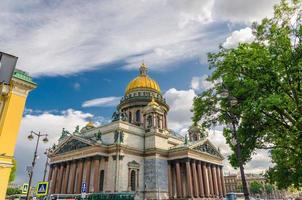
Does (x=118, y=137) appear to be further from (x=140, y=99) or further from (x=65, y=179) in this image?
(x=140, y=99)

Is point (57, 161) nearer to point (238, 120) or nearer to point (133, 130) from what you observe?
point (133, 130)

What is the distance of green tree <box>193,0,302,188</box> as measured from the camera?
47.3ft

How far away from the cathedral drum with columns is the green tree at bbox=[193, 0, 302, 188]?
63.9ft

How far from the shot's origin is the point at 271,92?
1546 centimetres

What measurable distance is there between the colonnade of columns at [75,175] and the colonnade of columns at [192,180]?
1318cm

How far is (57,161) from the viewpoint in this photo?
45906 mm

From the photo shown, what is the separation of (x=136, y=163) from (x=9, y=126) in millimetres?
27571

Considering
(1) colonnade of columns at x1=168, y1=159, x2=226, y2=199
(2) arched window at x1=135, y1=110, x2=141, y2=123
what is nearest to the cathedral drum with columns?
(1) colonnade of columns at x1=168, y1=159, x2=226, y2=199

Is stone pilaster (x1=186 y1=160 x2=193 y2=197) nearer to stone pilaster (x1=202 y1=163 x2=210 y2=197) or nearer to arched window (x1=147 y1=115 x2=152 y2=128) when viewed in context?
stone pilaster (x1=202 y1=163 x2=210 y2=197)

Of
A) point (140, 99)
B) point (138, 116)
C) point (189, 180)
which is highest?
point (140, 99)

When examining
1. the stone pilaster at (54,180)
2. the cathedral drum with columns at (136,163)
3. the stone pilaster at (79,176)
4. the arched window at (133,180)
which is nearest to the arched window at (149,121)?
the cathedral drum with columns at (136,163)

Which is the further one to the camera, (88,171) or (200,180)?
(200,180)

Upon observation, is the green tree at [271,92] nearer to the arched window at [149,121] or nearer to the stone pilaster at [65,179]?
the arched window at [149,121]

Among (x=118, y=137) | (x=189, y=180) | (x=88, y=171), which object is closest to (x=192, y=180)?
(x=189, y=180)
